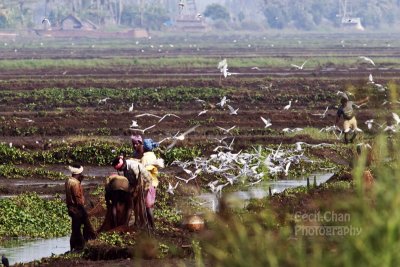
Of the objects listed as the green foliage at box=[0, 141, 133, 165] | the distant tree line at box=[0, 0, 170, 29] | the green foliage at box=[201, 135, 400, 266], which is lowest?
the distant tree line at box=[0, 0, 170, 29]

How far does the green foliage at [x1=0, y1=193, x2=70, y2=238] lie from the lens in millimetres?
15875

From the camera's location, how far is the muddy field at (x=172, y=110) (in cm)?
2400

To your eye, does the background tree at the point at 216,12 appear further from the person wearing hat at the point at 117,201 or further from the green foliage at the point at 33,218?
the person wearing hat at the point at 117,201

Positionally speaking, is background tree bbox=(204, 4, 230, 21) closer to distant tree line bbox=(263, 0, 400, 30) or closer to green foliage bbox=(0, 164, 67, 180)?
distant tree line bbox=(263, 0, 400, 30)

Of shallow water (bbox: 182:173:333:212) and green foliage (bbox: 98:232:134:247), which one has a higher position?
green foliage (bbox: 98:232:134:247)

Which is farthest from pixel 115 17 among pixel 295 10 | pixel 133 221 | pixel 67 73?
pixel 133 221

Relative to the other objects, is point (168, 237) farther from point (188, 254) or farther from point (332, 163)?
point (332, 163)

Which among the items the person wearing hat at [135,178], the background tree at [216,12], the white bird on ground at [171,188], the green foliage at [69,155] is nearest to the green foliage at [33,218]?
the white bird on ground at [171,188]

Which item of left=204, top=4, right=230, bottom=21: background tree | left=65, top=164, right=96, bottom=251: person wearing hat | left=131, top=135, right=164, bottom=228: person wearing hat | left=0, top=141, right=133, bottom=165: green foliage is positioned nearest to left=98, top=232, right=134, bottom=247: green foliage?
left=65, top=164, right=96, bottom=251: person wearing hat

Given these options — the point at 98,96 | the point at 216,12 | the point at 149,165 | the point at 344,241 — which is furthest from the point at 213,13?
the point at 344,241

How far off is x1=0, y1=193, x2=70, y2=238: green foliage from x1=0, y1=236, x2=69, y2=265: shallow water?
24cm

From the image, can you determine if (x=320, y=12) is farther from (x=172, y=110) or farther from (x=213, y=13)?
(x=172, y=110)

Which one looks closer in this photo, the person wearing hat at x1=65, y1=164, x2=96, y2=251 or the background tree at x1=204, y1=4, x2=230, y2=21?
the person wearing hat at x1=65, y1=164, x2=96, y2=251

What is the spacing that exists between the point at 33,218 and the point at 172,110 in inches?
720
